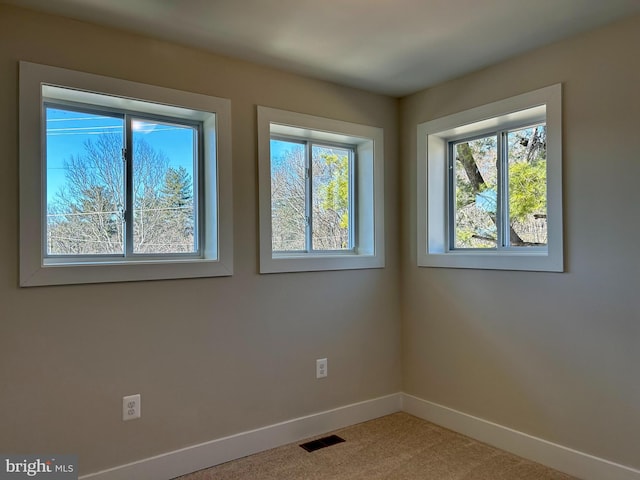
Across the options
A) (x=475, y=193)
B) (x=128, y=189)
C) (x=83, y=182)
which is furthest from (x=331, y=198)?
(x=83, y=182)

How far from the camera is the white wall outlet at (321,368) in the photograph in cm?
292

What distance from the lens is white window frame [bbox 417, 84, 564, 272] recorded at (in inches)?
95.0

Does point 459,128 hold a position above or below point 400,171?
above

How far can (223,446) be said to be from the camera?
2504 mm

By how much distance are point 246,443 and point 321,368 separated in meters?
0.66

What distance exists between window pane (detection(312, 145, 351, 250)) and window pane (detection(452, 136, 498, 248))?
80cm

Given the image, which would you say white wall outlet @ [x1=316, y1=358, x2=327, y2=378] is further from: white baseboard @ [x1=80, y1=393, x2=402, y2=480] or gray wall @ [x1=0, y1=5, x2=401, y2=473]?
white baseboard @ [x1=80, y1=393, x2=402, y2=480]

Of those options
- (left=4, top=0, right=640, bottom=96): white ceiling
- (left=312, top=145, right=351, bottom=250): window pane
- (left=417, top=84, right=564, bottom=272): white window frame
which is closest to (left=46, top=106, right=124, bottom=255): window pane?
(left=4, top=0, right=640, bottom=96): white ceiling

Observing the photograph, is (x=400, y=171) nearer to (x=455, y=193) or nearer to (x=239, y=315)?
(x=455, y=193)

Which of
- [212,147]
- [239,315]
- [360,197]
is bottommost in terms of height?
[239,315]

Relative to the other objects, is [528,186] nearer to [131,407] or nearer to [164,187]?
[164,187]

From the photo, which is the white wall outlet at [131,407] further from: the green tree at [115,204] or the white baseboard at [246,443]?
the green tree at [115,204]

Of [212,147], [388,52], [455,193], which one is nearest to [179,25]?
[212,147]

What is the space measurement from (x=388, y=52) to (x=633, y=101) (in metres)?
1.28
